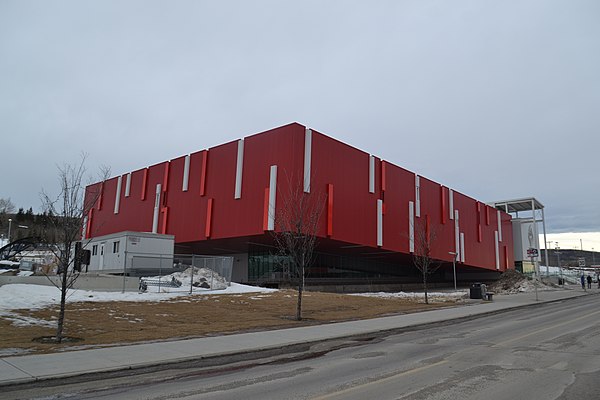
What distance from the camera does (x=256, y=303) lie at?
2322 centimetres

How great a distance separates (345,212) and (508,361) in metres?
30.6

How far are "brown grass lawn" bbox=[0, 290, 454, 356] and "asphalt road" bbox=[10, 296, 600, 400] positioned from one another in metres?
4.76

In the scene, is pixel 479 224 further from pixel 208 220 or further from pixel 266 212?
pixel 208 220

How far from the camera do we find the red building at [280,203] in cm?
3781

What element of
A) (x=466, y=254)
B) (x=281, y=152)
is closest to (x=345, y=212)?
(x=281, y=152)

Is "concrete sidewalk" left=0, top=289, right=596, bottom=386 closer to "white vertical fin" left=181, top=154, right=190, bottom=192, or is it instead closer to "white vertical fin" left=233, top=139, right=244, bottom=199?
"white vertical fin" left=233, top=139, right=244, bottom=199

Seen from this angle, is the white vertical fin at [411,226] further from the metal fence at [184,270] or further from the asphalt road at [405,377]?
the asphalt road at [405,377]

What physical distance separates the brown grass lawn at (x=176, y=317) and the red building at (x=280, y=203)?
12.8 m

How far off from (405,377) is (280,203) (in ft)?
94.7

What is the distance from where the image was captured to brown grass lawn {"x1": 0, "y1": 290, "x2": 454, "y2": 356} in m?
12.9

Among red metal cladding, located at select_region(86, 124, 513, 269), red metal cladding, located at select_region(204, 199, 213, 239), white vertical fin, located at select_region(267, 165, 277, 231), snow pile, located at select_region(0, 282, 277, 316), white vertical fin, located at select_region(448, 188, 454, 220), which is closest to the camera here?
snow pile, located at select_region(0, 282, 277, 316)

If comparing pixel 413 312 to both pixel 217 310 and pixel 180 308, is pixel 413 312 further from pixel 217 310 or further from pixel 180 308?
pixel 180 308

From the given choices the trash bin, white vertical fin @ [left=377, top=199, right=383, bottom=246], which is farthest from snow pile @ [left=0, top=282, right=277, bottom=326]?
white vertical fin @ [left=377, top=199, right=383, bottom=246]

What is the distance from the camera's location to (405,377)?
7996 mm
